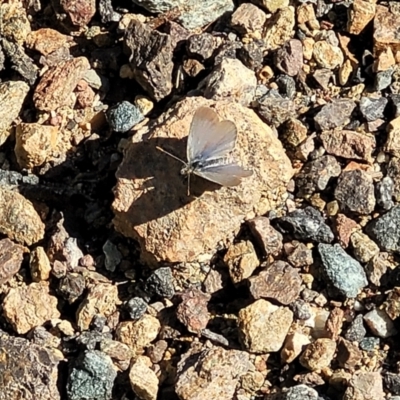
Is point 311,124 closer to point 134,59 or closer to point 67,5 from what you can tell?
point 134,59

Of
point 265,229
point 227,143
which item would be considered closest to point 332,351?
point 265,229

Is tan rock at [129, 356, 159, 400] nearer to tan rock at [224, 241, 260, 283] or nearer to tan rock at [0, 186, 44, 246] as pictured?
tan rock at [224, 241, 260, 283]

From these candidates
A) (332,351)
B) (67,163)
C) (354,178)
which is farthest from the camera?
(67,163)

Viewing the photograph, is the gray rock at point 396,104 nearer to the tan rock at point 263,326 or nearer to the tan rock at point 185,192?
the tan rock at point 185,192

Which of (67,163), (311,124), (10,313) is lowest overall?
(10,313)

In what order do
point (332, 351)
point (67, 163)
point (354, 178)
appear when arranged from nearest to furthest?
point (332, 351), point (354, 178), point (67, 163)

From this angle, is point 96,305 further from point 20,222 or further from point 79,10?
point 79,10

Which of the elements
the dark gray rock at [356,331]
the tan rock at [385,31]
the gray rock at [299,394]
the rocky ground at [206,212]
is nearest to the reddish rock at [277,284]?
the rocky ground at [206,212]

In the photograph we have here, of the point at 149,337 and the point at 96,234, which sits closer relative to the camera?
the point at 149,337
